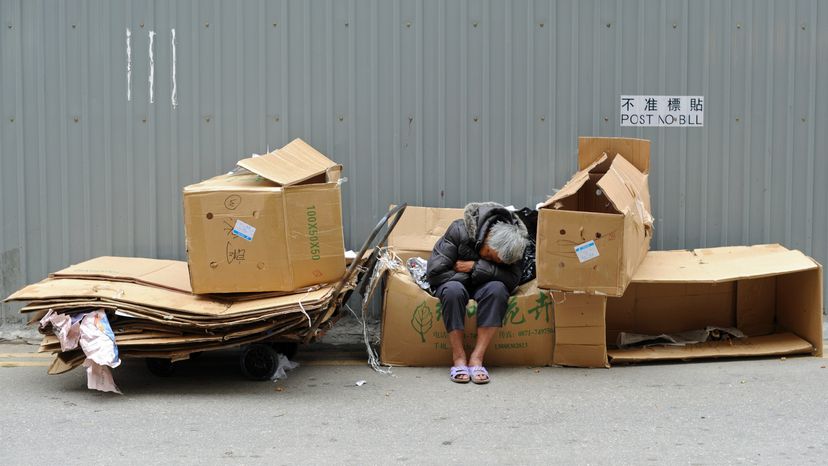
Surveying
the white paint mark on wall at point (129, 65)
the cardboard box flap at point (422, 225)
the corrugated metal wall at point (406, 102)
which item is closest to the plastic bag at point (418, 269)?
the cardboard box flap at point (422, 225)

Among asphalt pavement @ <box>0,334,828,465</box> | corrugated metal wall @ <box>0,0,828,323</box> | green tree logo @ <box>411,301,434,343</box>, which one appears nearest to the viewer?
asphalt pavement @ <box>0,334,828,465</box>

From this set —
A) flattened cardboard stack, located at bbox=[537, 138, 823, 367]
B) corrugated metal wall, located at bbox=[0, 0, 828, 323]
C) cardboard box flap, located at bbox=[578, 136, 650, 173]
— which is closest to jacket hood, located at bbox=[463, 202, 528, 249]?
flattened cardboard stack, located at bbox=[537, 138, 823, 367]

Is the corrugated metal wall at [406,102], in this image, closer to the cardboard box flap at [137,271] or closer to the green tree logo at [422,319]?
the cardboard box flap at [137,271]

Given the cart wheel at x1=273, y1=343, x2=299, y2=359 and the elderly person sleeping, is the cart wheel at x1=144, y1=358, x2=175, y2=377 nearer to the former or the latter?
the cart wheel at x1=273, y1=343, x2=299, y2=359

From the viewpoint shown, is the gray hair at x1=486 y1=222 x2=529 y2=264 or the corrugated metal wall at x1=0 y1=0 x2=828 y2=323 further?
the corrugated metal wall at x1=0 y1=0 x2=828 y2=323

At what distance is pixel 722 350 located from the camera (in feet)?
21.8

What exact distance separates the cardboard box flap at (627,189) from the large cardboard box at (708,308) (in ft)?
1.36

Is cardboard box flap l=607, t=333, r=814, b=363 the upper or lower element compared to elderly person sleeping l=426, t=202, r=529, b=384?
lower

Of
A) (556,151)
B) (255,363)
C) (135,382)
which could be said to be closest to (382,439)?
(255,363)

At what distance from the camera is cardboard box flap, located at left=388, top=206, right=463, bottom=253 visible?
6.98 meters

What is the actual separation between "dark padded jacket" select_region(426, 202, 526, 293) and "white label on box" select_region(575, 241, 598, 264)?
56 centimetres

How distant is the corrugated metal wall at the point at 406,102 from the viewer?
24.2ft

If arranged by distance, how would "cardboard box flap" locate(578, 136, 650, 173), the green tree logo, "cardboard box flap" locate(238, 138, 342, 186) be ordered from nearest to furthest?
"cardboard box flap" locate(238, 138, 342, 186)
the green tree logo
"cardboard box flap" locate(578, 136, 650, 173)

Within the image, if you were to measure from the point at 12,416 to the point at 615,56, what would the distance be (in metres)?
5.05
